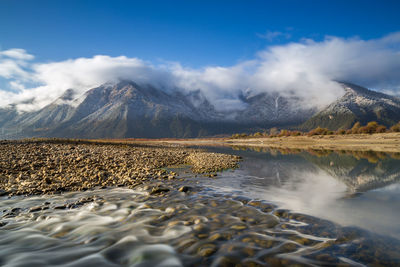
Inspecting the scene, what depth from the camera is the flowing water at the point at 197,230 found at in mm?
5145

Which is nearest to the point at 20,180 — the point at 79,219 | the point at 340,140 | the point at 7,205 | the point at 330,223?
the point at 7,205

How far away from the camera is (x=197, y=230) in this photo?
6.61 meters

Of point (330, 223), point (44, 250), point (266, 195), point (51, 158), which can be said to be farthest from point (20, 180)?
point (330, 223)

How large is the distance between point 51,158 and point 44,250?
1585cm

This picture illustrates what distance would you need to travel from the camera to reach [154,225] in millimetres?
7094

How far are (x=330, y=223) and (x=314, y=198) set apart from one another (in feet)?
13.1

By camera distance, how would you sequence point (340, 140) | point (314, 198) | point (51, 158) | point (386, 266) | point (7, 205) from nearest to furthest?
1. point (386, 266)
2. point (7, 205)
3. point (314, 198)
4. point (51, 158)
5. point (340, 140)

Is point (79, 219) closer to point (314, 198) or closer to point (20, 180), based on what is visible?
point (20, 180)

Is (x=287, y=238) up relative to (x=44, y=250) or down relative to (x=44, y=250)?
up

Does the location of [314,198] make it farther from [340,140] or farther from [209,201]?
[340,140]

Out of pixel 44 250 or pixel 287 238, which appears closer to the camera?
pixel 44 250

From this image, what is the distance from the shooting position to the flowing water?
5145 millimetres

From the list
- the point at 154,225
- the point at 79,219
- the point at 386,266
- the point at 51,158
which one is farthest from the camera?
the point at 51,158

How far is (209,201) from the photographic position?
32.2 feet
